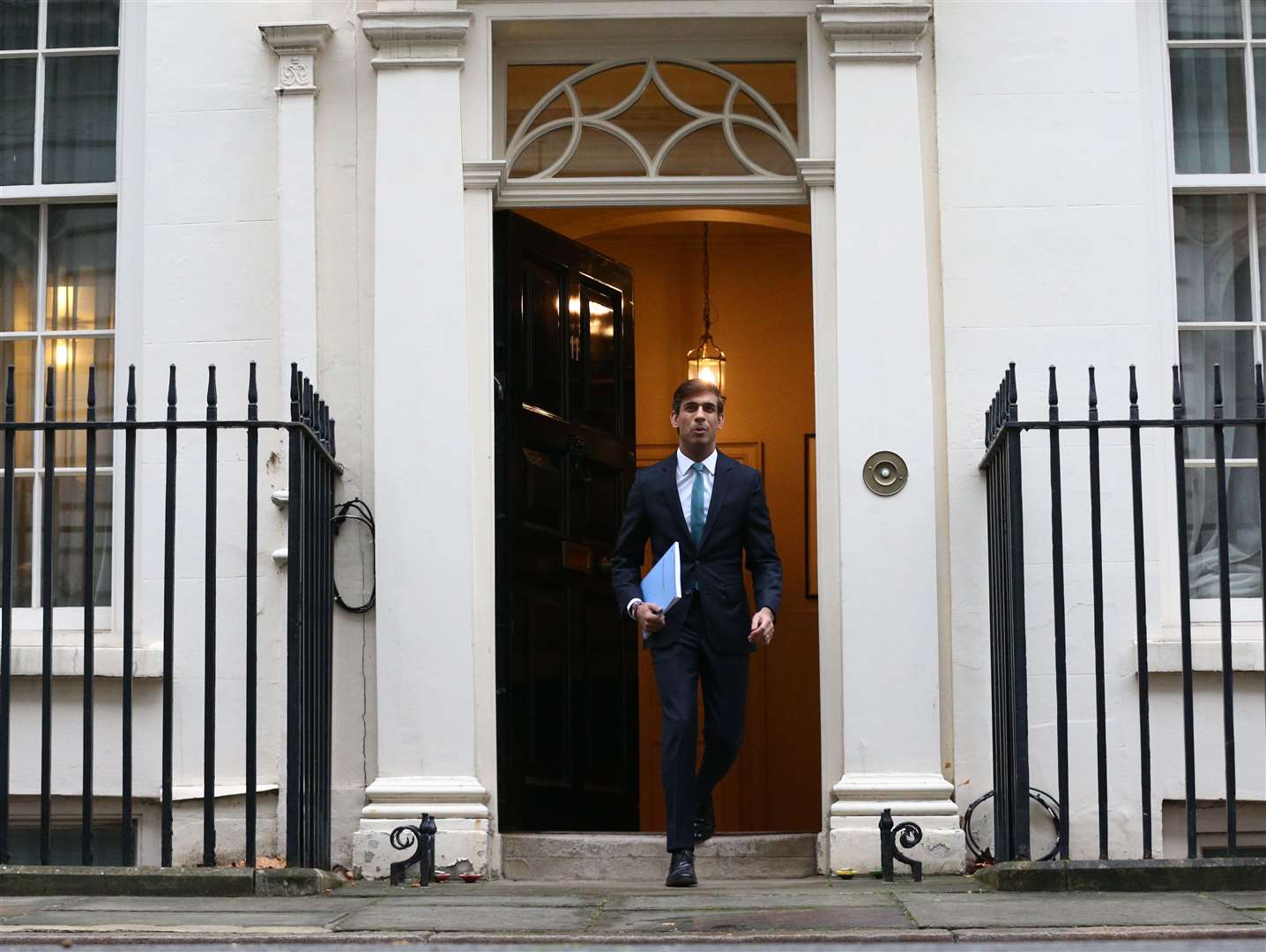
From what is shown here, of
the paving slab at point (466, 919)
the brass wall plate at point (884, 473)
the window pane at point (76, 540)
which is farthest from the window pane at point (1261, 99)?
the window pane at point (76, 540)

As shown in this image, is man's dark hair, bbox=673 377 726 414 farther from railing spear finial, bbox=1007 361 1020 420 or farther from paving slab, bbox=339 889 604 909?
paving slab, bbox=339 889 604 909

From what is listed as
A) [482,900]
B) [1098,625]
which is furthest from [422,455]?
[1098,625]

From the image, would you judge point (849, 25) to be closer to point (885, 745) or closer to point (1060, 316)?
point (1060, 316)

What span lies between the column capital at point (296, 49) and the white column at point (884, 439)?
6.44ft

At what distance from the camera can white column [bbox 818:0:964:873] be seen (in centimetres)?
718

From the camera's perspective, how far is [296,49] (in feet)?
25.2

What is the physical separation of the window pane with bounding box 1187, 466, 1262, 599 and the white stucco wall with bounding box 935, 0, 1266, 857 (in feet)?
0.65

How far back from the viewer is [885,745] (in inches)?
285

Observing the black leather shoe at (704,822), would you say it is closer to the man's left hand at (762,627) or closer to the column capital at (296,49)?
the man's left hand at (762,627)

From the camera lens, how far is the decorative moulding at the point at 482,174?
301 inches

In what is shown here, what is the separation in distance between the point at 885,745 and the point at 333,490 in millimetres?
2267

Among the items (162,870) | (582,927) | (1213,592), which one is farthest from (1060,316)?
(162,870)

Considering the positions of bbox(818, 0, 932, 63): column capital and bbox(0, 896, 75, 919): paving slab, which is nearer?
bbox(0, 896, 75, 919): paving slab

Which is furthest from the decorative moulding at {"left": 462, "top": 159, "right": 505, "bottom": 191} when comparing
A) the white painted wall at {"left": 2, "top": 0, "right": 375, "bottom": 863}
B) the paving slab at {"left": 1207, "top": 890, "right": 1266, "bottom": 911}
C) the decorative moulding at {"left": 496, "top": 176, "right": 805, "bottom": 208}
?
the paving slab at {"left": 1207, "top": 890, "right": 1266, "bottom": 911}
